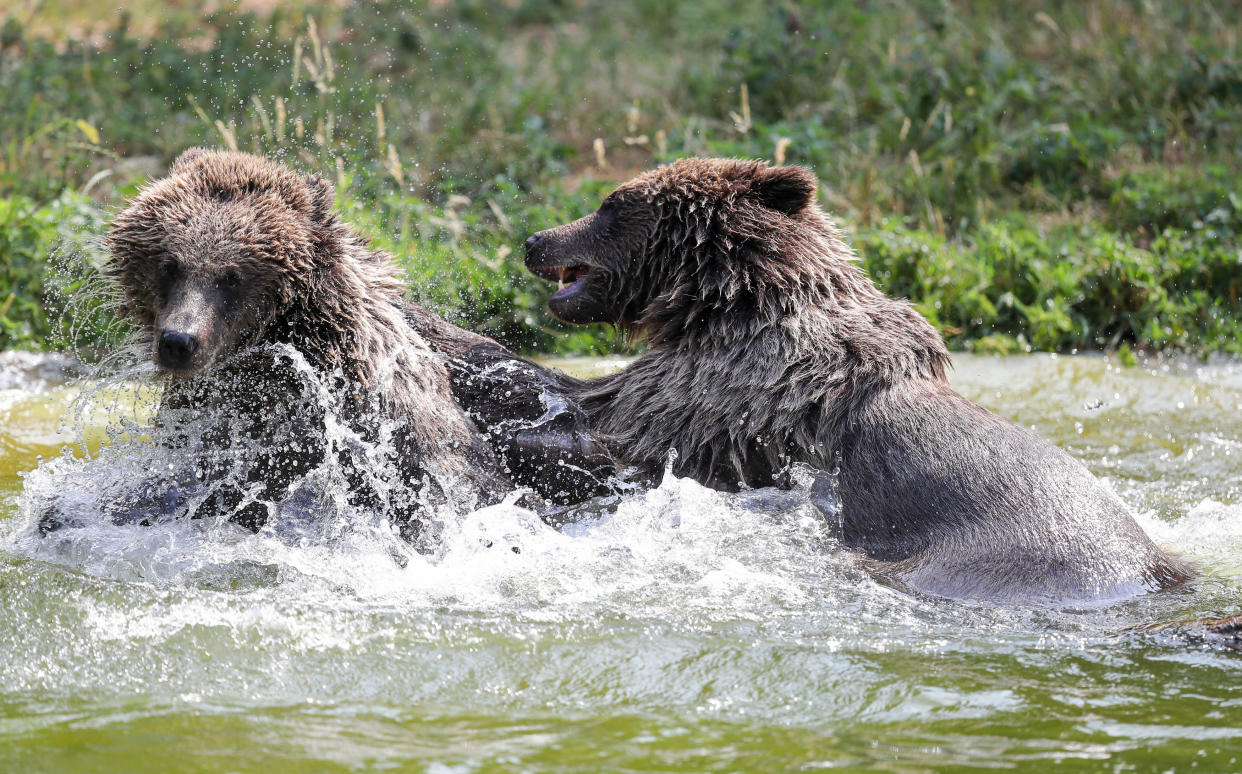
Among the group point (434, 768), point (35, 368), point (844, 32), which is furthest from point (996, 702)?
point (844, 32)

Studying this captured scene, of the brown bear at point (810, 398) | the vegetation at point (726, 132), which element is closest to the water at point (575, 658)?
the brown bear at point (810, 398)

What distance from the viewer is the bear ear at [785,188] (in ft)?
20.5

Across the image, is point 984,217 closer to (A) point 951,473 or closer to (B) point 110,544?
(A) point 951,473

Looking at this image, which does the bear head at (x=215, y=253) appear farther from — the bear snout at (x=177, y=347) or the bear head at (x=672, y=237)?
the bear head at (x=672, y=237)

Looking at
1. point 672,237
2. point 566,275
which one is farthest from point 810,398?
point 566,275

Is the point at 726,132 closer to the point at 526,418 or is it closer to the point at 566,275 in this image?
the point at 566,275

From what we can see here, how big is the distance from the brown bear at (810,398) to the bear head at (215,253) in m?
1.64

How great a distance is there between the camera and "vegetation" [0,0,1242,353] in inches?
359

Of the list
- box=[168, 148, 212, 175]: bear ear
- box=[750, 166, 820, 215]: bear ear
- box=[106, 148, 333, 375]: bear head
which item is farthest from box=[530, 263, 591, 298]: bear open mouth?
box=[168, 148, 212, 175]: bear ear

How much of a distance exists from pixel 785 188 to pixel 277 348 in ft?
8.38

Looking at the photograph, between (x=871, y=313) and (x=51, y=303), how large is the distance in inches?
218

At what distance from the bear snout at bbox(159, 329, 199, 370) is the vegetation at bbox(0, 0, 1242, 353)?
3.12m

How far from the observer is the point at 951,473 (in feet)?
16.8

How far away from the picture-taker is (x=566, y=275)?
22.3ft
